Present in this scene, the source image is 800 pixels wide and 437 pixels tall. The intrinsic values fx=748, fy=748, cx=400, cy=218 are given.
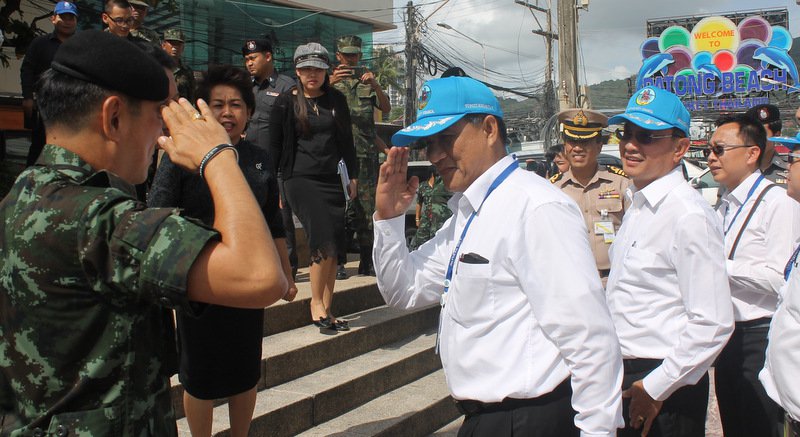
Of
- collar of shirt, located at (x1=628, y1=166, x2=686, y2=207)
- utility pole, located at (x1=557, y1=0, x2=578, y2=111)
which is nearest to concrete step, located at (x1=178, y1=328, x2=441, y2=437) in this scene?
collar of shirt, located at (x1=628, y1=166, x2=686, y2=207)

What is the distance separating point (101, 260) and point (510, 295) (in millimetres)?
1199

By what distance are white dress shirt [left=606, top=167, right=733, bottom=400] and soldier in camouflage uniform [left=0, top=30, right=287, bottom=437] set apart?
177cm

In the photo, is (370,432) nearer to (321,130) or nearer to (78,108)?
(321,130)

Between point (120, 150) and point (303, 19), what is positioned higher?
point (303, 19)

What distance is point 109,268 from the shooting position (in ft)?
4.89

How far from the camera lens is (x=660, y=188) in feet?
10.3

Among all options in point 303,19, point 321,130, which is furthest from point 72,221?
point 303,19

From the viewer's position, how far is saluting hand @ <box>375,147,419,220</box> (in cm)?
268

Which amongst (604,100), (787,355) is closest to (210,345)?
(787,355)

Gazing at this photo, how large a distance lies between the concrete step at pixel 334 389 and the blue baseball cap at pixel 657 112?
2.55 m

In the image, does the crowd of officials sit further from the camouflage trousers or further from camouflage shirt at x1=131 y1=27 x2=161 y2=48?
camouflage shirt at x1=131 y1=27 x2=161 y2=48

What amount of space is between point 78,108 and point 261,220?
47cm

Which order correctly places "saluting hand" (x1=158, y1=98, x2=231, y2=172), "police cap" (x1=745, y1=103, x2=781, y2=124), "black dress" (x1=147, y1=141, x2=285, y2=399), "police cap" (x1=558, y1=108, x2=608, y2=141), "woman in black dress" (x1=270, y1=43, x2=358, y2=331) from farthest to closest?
"police cap" (x1=745, y1=103, x2=781, y2=124), "woman in black dress" (x1=270, y1=43, x2=358, y2=331), "police cap" (x1=558, y1=108, x2=608, y2=141), "black dress" (x1=147, y1=141, x2=285, y2=399), "saluting hand" (x1=158, y1=98, x2=231, y2=172)

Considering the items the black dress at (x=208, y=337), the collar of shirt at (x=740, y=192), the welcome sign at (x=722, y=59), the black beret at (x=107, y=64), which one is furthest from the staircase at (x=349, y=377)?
the welcome sign at (x=722, y=59)
